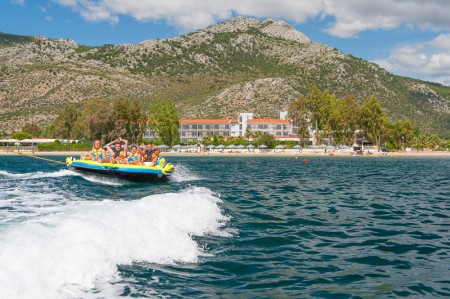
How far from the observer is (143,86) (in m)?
183

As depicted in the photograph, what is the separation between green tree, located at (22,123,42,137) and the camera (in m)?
146

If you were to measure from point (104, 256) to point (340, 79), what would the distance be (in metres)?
184

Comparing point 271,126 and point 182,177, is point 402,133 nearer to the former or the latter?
point 271,126

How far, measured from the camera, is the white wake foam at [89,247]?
7145mm

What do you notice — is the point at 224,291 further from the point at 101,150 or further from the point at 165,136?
the point at 165,136

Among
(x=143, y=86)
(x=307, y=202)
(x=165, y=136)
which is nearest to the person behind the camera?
(x=307, y=202)

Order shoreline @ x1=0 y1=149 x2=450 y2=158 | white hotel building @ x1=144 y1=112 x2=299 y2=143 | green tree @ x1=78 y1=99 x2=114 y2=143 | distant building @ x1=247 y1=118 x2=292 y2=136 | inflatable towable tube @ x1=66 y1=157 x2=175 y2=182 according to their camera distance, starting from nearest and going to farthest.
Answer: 1. inflatable towable tube @ x1=66 y1=157 x2=175 y2=182
2. green tree @ x1=78 y1=99 x2=114 y2=143
3. shoreline @ x1=0 y1=149 x2=450 y2=158
4. distant building @ x1=247 y1=118 x2=292 y2=136
5. white hotel building @ x1=144 y1=112 x2=299 y2=143

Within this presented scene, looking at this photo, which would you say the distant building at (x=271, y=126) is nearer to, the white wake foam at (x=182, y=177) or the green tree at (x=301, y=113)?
the green tree at (x=301, y=113)

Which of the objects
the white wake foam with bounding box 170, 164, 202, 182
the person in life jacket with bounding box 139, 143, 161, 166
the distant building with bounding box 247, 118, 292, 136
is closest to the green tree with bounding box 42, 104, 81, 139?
the distant building with bounding box 247, 118, 292, 136

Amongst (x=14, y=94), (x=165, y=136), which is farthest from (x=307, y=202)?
(x=14, y=94)

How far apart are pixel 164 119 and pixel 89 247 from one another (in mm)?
106555

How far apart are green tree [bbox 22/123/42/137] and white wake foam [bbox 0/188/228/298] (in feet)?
472

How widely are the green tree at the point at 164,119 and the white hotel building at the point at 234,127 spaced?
106ft

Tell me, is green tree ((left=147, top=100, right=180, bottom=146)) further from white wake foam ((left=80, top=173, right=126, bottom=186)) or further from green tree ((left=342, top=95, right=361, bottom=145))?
white wake foam ((left=80, top=173, right=126, bottom=186))
